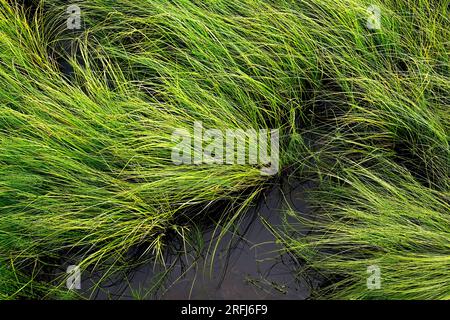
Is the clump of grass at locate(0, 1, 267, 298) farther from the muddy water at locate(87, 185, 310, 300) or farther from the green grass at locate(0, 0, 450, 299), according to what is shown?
the muddy water at locate(87, 185, 310, 300)

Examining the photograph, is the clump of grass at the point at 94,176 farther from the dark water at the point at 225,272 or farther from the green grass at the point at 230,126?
the dark water at the point at 225,272

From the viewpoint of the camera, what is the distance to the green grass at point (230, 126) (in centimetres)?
265

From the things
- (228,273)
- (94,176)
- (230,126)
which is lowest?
(228,273)

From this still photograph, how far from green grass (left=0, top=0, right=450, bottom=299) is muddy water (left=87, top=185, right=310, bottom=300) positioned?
0.08m

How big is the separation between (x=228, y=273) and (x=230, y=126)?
70 centimetres

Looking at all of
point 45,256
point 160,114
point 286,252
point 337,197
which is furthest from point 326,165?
point 45,256

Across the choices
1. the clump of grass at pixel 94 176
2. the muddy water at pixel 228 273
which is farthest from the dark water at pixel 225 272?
the clump of grass at pixel 94 176

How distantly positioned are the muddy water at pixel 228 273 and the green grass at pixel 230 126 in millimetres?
76

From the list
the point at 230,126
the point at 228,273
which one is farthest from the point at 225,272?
the point at 230,126

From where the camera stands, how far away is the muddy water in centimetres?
269

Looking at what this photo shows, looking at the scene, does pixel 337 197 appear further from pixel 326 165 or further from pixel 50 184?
pixel 50 184

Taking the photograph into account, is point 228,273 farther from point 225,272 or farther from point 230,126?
point 230,126

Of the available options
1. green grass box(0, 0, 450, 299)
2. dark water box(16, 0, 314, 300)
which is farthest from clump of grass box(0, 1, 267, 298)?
dark water box(16, 0, 314, 300)

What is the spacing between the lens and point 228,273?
107 inches
